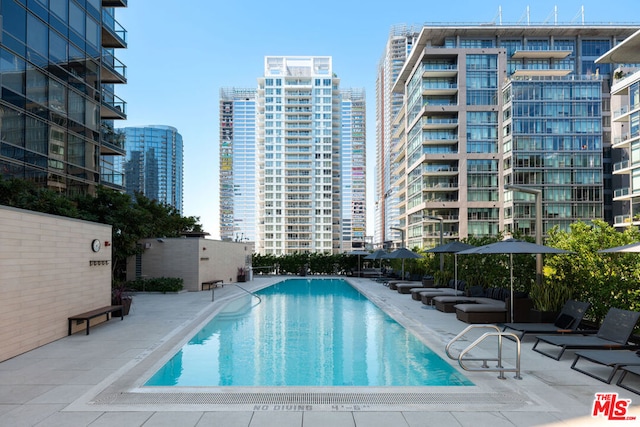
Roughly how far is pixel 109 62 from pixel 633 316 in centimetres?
2781

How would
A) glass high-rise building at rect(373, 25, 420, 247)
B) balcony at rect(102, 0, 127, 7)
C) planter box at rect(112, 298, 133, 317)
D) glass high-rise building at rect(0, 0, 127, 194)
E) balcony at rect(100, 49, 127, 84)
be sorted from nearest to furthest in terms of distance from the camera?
planter box at rect(112, 298, 133, 317) < glass high-rise building at rect(0, 0, 127, 194) < balcony at rect(100, 49, 127, 84) < balcony at rect(102, 0, 127, 7) < glass high-rise building at rect(373, 25, 420, 247)

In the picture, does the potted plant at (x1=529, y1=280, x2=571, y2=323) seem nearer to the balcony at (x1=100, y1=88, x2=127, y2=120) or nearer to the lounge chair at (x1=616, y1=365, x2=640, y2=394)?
the lounge chair at (x1=616, y1=365, x2=640, y2=394)

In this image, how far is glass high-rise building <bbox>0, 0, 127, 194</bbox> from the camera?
1741 cm

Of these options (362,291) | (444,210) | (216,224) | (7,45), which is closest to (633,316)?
(362,291)

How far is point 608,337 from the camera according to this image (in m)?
7.89

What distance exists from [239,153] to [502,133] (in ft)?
347

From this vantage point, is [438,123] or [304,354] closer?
[304,354]

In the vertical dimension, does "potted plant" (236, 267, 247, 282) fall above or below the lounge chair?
below

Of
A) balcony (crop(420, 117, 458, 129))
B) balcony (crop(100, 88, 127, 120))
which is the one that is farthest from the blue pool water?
balcony (crop(420, 117, 458, 129))

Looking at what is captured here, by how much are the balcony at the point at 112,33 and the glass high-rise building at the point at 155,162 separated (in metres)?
111

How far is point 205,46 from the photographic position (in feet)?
98.7

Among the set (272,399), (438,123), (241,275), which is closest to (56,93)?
(241,275)
